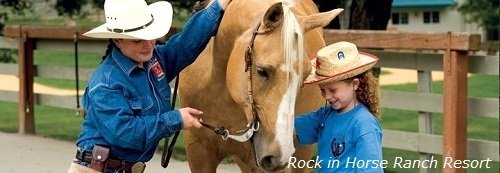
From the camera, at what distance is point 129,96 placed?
321 cm

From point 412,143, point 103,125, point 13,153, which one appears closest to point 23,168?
point 13,153

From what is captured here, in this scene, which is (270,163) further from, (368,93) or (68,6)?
(68,6)

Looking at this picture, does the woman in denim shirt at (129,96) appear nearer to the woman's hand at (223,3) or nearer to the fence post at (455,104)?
the woman's hand at (223,3)

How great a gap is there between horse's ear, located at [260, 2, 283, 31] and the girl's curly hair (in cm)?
40

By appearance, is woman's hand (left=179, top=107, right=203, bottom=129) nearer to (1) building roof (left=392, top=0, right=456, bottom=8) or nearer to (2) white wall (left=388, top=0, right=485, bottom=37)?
(2) white wall (left=388, top=0, right=485, bottom=37)

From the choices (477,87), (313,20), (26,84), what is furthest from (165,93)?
(477,87)

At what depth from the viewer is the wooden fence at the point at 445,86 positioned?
568cm

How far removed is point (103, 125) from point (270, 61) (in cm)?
68

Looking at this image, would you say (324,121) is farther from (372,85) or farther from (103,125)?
(103,125)

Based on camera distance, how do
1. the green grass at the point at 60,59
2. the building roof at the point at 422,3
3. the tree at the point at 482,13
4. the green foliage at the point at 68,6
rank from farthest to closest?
the building roof at the point at 422,3
the tree at the point at 482,13
the green grass at the point at 60,59
the green foliage at the point at 68,6

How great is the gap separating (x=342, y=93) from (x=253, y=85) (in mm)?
357

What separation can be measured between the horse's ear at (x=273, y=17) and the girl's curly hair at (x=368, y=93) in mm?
395

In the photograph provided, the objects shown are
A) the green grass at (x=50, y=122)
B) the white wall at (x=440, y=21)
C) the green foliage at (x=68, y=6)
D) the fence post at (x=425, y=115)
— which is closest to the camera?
the fence post at (x=425, y=115)

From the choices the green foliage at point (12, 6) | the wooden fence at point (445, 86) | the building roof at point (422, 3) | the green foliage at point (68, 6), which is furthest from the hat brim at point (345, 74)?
the building roof at point (422, 3)
